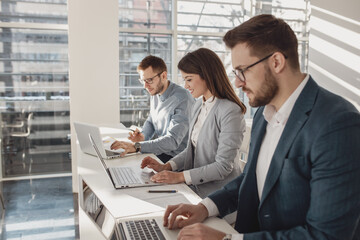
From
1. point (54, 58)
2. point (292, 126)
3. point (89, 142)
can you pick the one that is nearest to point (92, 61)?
point (54, 58)

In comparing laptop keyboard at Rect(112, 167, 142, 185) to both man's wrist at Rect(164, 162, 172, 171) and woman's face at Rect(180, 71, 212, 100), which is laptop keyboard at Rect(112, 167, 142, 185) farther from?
woman's face at Rect(180, 71, 212, 100)

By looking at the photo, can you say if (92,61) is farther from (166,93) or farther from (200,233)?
(200,233)

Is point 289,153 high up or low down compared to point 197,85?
down

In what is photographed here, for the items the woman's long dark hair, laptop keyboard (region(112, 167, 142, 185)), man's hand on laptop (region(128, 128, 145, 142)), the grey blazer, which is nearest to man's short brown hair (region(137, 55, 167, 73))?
man's hand on laptop (region(128, 128, 145, 142))

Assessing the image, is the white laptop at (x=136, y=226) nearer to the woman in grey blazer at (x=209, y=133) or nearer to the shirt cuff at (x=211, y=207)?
the shirt cuff at (x=211, y=207)

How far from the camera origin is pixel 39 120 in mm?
5059

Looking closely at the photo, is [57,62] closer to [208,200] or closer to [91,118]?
[91,118]

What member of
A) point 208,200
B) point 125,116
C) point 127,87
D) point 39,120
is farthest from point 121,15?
point 208,200

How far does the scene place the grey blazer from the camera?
1.84 m

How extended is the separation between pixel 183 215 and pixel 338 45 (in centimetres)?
372

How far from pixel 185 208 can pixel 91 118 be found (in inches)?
132

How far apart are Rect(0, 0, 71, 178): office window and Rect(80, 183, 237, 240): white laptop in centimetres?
390

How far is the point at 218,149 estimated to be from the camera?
1910 millimetres

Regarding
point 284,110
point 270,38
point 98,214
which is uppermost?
point 270,38
